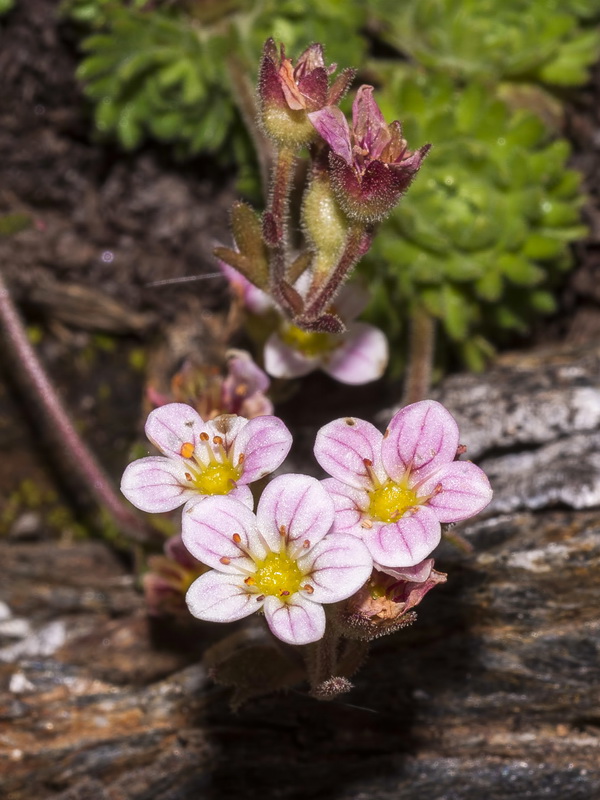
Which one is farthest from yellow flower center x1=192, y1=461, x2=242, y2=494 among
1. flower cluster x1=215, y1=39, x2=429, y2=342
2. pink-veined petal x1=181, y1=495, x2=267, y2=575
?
flower cluster x1=215, y1=39, x2=429, y2=342

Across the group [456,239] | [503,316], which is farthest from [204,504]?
[503,316]

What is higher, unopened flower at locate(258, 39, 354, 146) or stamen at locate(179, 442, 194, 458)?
unopened flower at locate(258, 39, 354, 146)

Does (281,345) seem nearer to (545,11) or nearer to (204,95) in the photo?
(204,95)

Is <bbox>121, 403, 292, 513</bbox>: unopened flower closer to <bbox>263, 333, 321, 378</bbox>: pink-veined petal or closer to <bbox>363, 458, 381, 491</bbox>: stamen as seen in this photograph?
<bbox>363, 458, 381, 491</bbox>: stamen

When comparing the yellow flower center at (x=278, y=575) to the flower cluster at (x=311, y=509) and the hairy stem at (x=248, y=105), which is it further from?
the hairy stem at (x=248, y=105)

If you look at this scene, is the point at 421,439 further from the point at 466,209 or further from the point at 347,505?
the point at 466,209

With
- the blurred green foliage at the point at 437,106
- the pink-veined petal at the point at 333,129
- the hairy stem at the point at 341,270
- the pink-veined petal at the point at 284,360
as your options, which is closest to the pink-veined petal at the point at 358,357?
the pink-veined petal at the point at 284,360

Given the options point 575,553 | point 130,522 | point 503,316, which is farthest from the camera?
point 503,316
